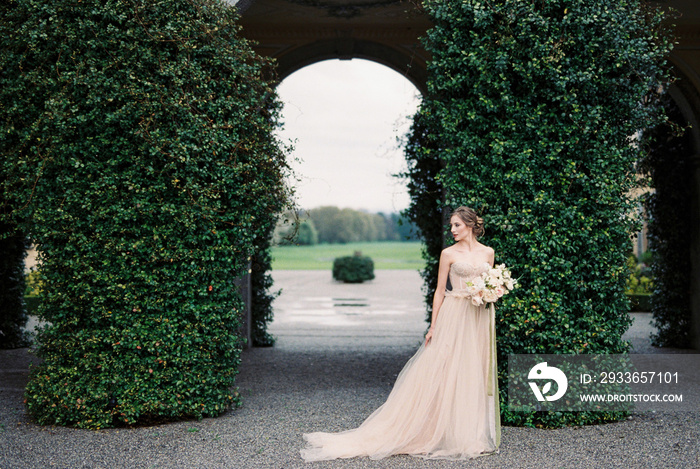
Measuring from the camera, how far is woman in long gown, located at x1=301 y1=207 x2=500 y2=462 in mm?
4570

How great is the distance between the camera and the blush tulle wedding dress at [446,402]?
456cm

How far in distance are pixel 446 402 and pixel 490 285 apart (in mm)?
1006

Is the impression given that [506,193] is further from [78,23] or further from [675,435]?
[78,23]

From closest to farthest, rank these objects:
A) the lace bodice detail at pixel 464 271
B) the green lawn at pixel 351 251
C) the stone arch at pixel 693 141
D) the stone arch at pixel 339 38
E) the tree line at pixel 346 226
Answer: the lace bodice detail at pixel 464 271 → the stone arch at pixel 339 38 → the stone arch at pixel 693 141 → the tree line at pixel 346 226 → the green lawn at pixel 351 251

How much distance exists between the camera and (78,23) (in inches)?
198

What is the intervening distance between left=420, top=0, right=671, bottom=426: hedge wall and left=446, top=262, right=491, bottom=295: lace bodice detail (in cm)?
65

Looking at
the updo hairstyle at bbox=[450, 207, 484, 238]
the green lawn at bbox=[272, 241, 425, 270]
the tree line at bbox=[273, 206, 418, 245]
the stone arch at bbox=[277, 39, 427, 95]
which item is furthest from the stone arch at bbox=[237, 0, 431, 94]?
the green lawn at bbox=[272, 241, 425, 270]

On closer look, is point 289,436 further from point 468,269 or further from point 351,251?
point 351,251

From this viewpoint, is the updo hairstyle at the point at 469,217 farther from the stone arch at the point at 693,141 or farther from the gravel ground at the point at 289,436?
the stone arch at the point at 693,141

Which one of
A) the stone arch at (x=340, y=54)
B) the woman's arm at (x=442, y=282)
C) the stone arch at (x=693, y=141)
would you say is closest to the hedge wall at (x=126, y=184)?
the woman's arm at (x=442, y=282)

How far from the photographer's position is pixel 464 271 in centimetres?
473

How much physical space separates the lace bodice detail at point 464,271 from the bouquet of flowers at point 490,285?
0.10 meters

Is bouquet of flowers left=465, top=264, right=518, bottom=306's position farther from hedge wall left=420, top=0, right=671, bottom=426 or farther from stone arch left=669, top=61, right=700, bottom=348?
stone arch left=669, top=61, right=700, bottom=348

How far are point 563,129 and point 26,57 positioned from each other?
4.85 metres
